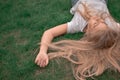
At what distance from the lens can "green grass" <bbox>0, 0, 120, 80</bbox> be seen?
2.10 m

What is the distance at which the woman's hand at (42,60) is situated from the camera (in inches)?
84.4

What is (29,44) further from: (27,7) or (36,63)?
(27,7)

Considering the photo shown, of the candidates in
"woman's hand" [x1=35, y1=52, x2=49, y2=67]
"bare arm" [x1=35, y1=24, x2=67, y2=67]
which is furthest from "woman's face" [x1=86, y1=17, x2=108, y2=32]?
"woman's hand" [x1=35, y1=52, x2=49, y2=67]

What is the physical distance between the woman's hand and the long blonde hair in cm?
6

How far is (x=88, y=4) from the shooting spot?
8.67 feet

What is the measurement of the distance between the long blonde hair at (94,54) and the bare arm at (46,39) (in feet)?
0.21

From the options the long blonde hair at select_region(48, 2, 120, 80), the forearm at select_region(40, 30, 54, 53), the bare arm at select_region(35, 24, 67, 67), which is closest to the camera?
the long blonde hair at select_region(48, 2, 120, 80)

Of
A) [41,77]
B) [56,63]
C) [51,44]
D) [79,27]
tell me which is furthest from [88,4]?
[41,77]

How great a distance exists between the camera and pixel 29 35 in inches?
100

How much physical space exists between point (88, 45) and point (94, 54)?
10cm

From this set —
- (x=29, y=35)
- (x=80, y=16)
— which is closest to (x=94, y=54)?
(x=80, y=16)

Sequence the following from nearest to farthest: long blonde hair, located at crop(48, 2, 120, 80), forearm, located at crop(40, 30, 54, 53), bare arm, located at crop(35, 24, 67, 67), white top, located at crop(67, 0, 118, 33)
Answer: long blonde hair, located at crop(48, 2, 120, 80), bare arm, located at crop(35, 24, 67, 67), forearm, located at crop(40, 30, 54, 53), white top, located at crop(67, 0, 118, 33)

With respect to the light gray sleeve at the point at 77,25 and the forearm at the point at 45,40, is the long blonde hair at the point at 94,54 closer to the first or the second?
the forearm at the point at 45,40

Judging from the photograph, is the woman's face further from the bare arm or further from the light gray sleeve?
the bare arm
